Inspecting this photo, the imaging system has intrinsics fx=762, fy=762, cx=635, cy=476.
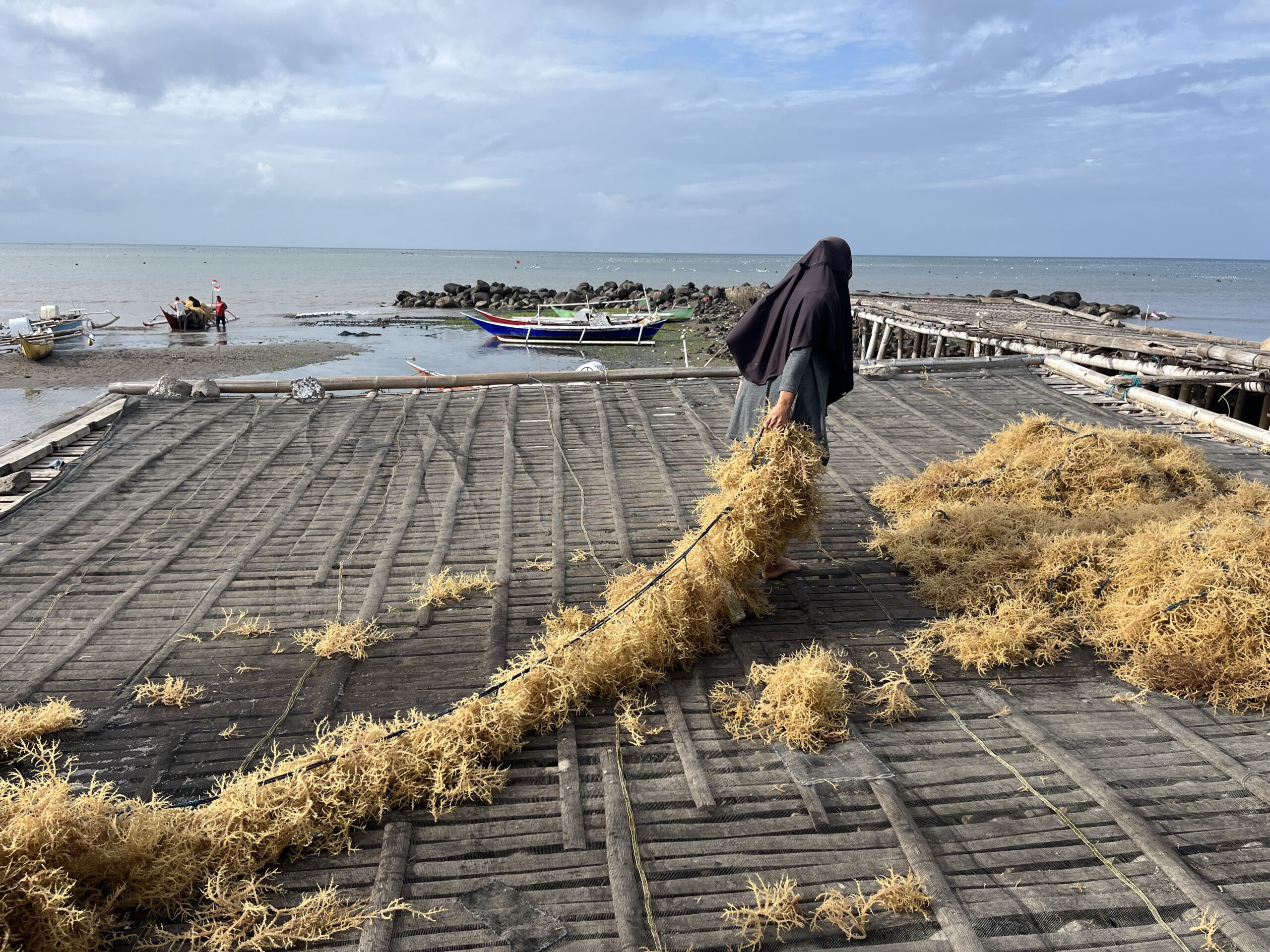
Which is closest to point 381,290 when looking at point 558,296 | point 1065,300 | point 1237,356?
point 558,296

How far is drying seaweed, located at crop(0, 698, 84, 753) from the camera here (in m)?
2.88

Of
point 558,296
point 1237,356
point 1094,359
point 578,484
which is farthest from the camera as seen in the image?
point 558,296

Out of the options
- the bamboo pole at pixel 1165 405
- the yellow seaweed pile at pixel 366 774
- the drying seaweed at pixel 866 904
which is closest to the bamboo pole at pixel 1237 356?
the bamboo pole at pixel 1165 405

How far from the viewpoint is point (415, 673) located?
349 cm

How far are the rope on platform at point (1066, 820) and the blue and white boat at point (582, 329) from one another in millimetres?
26240

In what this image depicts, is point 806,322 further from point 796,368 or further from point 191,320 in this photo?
point 191,320

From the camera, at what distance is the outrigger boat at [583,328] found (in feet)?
94.2

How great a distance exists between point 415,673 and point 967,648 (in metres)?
2.52

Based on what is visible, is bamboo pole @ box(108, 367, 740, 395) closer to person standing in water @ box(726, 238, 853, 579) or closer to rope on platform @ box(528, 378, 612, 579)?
rope on platform @ box(528, 378, 612, 579)

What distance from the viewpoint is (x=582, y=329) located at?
2859 cm

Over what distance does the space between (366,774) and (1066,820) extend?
232 cm

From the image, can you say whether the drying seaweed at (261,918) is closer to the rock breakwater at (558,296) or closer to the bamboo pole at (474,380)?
the bamboo pole at (474,380)

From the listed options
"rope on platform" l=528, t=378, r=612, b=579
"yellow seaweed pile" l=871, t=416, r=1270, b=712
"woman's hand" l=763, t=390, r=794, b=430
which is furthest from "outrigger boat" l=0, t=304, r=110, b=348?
"yellow seaweed pile" l=871, t=416, r=1270, b=712

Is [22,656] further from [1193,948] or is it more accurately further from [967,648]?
[1193,948]
